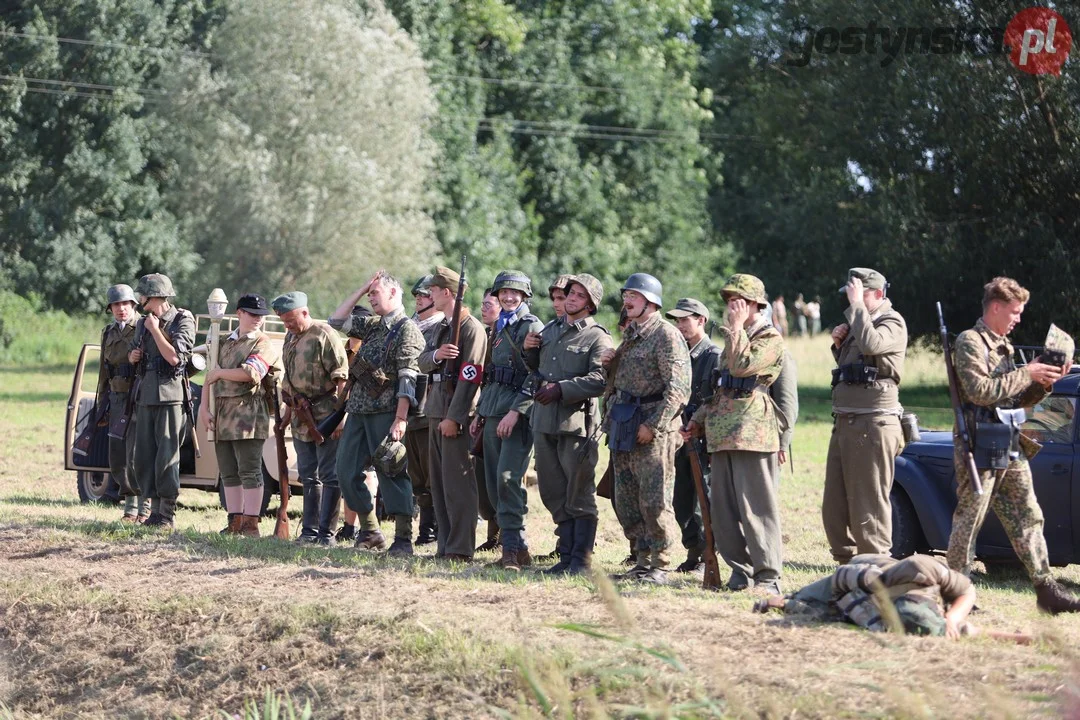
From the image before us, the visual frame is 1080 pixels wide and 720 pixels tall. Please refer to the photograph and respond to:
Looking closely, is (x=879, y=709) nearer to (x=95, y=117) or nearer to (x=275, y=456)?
(x=275, y=456)

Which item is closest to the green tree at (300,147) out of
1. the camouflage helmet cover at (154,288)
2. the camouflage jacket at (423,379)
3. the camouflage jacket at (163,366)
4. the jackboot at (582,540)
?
the camouflage helmet cover at (154,288)

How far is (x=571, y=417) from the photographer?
9562 millimetres

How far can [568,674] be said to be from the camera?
6719 mm

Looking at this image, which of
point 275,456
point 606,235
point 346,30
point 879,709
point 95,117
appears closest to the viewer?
point 879,709

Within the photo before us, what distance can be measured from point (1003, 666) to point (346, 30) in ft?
102

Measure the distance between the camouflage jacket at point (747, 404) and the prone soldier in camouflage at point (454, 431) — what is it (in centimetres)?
198

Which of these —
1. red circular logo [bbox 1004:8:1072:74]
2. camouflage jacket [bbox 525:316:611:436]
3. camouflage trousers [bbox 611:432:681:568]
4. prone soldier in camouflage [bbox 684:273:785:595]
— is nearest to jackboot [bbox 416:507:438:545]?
camouflage jacket [bbox 525:316:611:436]

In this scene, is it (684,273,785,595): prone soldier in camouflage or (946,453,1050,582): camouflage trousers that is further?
(684,273,785,595): prone soldier in camouflage

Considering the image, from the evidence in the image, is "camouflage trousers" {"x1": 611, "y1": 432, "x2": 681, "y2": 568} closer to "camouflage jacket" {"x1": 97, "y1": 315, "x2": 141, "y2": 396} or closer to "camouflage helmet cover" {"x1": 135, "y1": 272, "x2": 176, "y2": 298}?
"camouflage helmet cover" {"x1": 135, "y1": 272, "x2": 176, "y2": 298}

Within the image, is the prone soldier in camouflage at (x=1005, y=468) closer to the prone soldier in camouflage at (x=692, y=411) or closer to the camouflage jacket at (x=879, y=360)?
the camouflage jacket at (x=879, y=360)

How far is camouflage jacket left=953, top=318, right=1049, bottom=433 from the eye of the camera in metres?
8.11

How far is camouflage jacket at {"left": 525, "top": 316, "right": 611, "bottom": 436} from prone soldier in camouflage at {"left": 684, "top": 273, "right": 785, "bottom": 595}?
0.91 metres

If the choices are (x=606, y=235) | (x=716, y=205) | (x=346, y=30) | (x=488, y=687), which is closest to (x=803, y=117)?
(x=716, y=205)

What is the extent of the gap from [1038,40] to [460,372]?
55.0 ft
